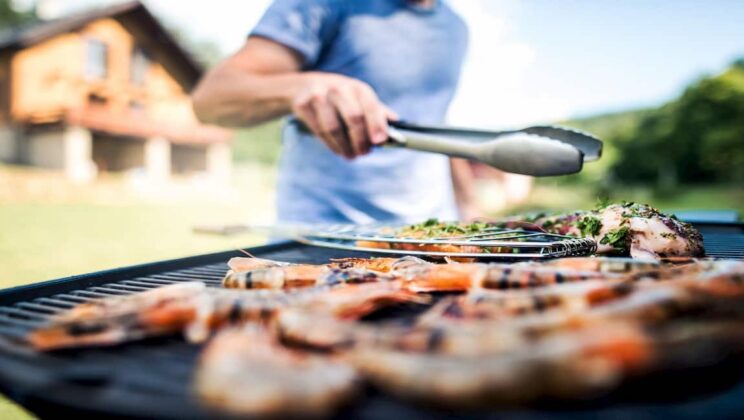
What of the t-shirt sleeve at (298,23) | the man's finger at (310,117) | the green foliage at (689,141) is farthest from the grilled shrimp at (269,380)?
the green foliage at (689,141)

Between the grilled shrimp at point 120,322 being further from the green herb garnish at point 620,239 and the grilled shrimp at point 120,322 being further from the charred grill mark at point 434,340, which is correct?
the green herb garnish at point 620,239

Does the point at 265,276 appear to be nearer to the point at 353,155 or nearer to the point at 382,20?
the point at 353,155

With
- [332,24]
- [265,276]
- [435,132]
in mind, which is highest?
[332,24]

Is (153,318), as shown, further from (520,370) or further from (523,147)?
(523,147)

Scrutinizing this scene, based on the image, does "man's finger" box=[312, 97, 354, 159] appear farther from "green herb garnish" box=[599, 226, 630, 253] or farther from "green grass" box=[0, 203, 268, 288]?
"green grass" box=[0, 203, 268, 288]

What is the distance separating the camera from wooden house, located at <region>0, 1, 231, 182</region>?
909 inches

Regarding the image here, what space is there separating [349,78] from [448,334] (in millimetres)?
2364

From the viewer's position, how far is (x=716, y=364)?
1.04 meters

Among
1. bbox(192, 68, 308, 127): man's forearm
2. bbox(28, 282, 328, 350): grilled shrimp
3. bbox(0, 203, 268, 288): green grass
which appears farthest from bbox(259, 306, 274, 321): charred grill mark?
bbox(0, 203, 268, 288): green grass

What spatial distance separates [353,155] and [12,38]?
2602cm

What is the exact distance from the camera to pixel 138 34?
26.2 metres

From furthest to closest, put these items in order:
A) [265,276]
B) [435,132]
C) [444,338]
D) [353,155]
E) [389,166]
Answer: [389,166] → [353,155] → [435,132] → [265,276] → [444,338]

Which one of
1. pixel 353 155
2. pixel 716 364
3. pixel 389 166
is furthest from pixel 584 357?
pixel 389 166

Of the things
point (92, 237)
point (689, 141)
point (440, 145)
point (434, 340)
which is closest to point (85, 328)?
point (434, 340)
